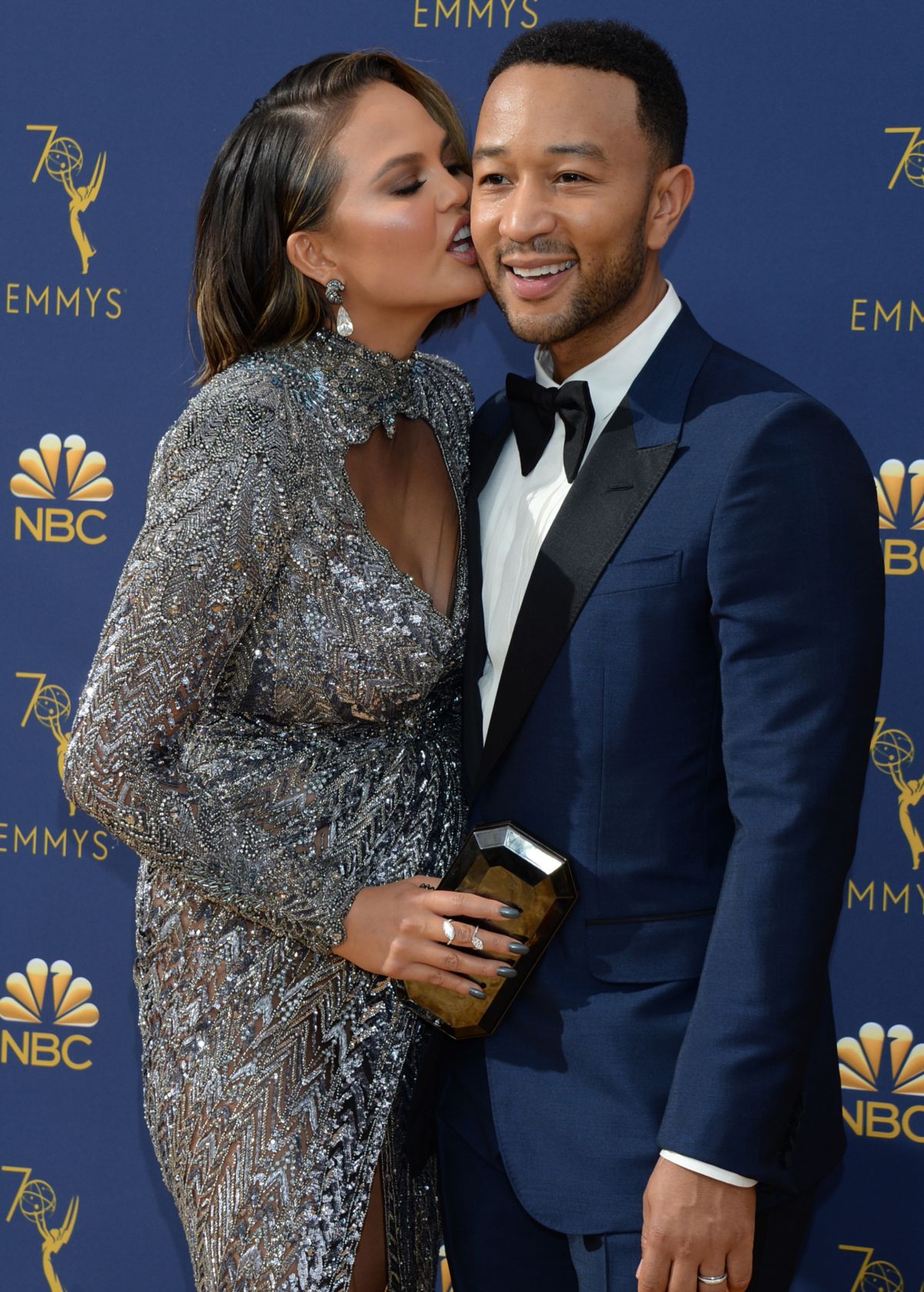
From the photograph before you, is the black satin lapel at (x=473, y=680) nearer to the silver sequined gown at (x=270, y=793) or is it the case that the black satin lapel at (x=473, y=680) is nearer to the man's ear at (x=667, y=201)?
the silver sequined gown at (x=270, y=793)

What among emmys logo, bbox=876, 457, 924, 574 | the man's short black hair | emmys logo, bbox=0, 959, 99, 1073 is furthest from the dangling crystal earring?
emmys logo, bbox=0, 959, 99, 1073

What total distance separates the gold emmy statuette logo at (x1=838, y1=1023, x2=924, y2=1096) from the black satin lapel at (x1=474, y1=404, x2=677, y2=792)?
3.54 feet

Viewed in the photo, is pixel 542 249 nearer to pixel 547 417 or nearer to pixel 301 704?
pixel 547 417

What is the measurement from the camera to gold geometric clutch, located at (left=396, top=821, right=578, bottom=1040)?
137cm

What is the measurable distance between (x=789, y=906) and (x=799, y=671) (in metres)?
0.22

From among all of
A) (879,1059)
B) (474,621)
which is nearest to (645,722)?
(474,621)

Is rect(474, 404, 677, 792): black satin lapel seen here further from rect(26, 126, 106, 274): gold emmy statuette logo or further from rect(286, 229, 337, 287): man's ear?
rect(26, 126, 106, 274): gold emmy statuette logo

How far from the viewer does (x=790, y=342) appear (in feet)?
6.87

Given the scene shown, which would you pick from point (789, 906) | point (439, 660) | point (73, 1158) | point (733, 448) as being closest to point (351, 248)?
point (439, 660)

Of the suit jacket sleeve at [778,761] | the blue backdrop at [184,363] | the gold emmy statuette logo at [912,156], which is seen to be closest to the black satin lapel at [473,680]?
the suit jacket sleeve at [778,761]

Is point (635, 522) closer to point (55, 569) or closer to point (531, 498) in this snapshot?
point (531, 498)

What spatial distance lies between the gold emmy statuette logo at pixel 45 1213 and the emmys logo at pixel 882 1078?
1.36 metres

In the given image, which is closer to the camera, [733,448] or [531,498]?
[733,448]

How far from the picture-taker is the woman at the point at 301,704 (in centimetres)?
152
